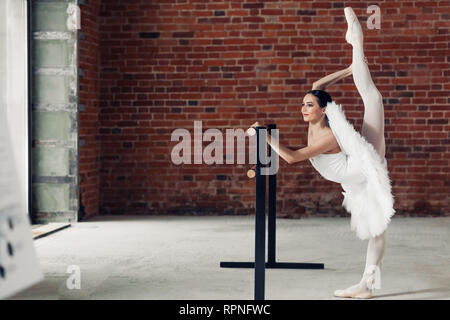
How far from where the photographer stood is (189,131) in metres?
7.25

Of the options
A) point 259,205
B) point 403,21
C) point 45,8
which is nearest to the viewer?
point 259,205

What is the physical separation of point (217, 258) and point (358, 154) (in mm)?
1739

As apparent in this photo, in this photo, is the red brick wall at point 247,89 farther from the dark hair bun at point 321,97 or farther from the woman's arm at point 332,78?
the dark hair bun at point 321,97

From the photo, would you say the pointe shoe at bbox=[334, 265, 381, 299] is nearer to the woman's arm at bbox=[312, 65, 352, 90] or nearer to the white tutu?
the white tutu

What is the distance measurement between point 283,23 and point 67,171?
277 cm

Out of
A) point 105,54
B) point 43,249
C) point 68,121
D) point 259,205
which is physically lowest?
point 43,249

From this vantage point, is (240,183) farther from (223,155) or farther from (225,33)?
(225,33)

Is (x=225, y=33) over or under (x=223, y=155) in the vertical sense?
over

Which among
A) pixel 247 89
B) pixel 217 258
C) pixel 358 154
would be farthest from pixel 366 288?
pixel 247 89

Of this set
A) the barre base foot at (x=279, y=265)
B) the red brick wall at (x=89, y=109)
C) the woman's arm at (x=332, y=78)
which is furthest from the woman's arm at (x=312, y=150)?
the red brick wall at (x=89, y=109)

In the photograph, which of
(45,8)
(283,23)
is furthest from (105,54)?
(283,23)

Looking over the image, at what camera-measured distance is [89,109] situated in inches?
277

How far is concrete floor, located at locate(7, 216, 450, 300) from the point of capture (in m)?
3.95
